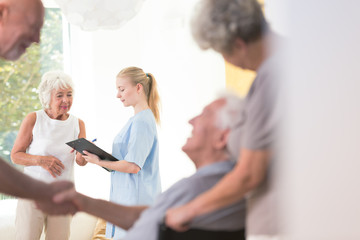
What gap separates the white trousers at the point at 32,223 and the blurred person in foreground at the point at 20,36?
4.38 ft

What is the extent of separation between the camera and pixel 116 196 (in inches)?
103

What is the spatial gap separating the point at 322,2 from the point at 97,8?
128cm

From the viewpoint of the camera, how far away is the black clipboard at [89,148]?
2438 millimetres

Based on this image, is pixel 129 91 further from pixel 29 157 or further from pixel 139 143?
pixel 29 157

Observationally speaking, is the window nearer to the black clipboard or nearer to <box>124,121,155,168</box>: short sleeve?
the black clipboard

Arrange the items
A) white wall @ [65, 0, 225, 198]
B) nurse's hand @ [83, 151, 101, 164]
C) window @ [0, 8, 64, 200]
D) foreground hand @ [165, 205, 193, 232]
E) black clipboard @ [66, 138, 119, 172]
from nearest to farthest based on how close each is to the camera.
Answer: foreground hand @ [165, 205, 193, 232] → black clipboard @ [66, 138, 119, 172] → nurse's hand @ [83, 151, 101, 164] → white wall @ [65, 0, 225, 198] → window @ [0, 8, 64, 200]

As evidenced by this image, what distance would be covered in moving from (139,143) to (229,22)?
1670mm

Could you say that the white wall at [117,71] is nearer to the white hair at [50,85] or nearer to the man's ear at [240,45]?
the white hair at [50,85]

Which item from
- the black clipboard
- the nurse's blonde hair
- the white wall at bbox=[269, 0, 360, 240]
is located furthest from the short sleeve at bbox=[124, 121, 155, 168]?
the white wall at bbox=[269, 0, 360, 240]

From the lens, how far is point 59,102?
278 cm

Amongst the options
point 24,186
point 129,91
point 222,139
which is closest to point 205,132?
point 222,139

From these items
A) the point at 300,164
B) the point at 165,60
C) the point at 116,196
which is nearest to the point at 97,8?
the point at 116,196

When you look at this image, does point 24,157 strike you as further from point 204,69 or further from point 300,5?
point 300,5

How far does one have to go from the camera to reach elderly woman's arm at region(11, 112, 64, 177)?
263cm
